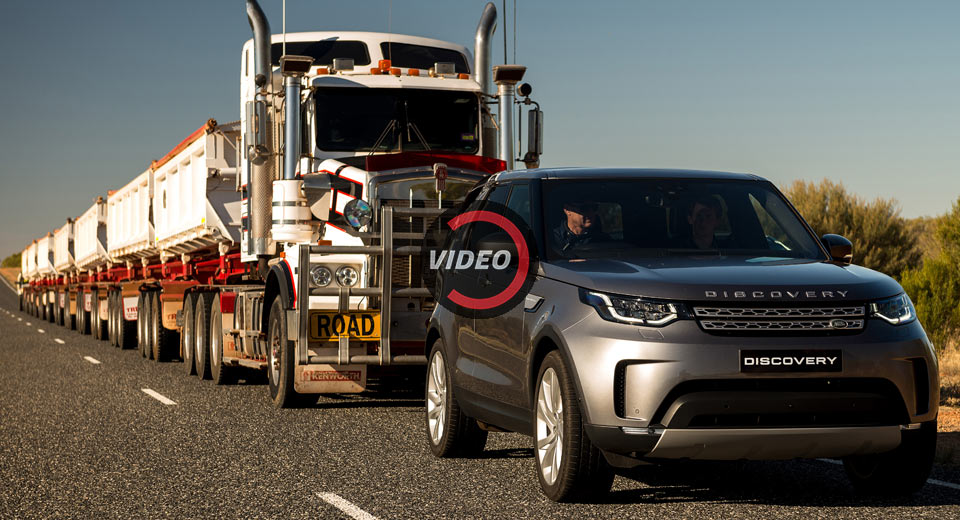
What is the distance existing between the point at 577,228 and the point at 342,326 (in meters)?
4.42

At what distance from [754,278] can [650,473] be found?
2.14 m

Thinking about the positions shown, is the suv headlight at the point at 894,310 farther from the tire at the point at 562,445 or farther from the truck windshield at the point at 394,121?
the truck windshield at the point at 394,121

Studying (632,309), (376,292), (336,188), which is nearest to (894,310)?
(632,309)

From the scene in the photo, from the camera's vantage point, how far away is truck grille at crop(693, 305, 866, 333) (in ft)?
20.8

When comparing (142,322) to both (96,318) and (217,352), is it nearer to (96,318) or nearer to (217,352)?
(217,352)

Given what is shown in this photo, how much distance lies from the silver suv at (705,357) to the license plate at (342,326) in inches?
161

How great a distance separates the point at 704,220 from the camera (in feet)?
25.6

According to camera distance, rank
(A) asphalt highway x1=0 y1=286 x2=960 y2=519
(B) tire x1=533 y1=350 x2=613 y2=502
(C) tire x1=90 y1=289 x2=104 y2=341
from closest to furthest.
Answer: (B) tire x1=533 y1=350 x2=613 y2=502 < (A) asphalt highway x1=0 y1=286 x2=960 y2=519 < (C) tire x1=90 y1=289 x2=104 y2=341

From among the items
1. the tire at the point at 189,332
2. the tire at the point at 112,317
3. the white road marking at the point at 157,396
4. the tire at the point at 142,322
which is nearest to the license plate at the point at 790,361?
the white road marking at the point at 157,396

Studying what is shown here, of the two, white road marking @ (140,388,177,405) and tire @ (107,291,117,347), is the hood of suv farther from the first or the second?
tire @ (107,291,117,347)

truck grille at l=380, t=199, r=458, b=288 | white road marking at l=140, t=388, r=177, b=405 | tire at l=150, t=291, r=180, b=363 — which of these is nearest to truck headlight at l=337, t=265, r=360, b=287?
truck grille at l=380, t=199, r=458, b=288

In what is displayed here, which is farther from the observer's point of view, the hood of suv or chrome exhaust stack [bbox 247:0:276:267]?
chrome exhaust stack [bbox 247:0:276:267]

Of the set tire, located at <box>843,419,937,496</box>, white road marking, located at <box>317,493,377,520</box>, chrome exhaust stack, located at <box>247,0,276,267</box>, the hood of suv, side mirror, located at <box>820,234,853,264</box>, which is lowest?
white road marking, located at <box>317,493,377,520</box>

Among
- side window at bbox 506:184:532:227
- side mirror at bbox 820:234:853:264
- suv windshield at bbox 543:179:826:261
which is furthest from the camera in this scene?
side window at bbox 506:184:532:227
